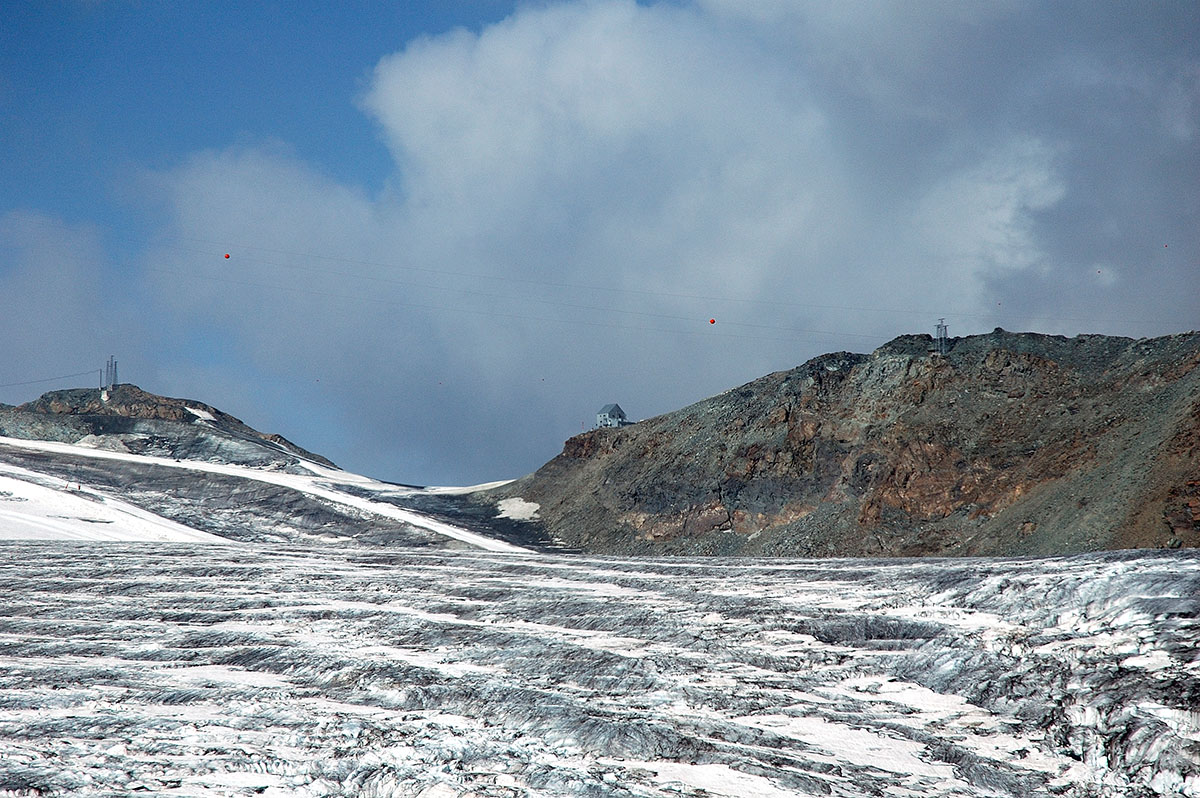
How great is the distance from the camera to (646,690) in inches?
285

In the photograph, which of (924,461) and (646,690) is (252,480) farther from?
(646,690)

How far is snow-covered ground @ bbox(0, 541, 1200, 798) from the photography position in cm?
561

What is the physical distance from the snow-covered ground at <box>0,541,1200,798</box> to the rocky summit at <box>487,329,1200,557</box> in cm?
2119

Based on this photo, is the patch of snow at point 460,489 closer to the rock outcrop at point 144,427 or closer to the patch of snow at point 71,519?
the rock outcrop at point 144,427

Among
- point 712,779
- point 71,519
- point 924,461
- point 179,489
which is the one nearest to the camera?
point 712,779

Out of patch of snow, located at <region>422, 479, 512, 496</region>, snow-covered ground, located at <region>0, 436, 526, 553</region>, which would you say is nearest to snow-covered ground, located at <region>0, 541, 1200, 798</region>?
snow-covered ground, located at <region>0, 436, 526, 553</region>

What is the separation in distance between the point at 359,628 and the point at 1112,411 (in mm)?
33630

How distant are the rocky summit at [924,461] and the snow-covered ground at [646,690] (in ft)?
69.5

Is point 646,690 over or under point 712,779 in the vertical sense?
over

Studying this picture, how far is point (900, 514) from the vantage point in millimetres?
36312

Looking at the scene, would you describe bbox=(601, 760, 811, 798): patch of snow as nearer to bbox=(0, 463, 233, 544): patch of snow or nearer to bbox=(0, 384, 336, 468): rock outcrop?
bbox=(0, 463, 233, 544): patch of snow

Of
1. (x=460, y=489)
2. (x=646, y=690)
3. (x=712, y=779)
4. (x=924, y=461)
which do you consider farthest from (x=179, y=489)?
(x=712, y=779)

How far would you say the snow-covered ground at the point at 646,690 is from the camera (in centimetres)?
561

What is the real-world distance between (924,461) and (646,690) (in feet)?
109
